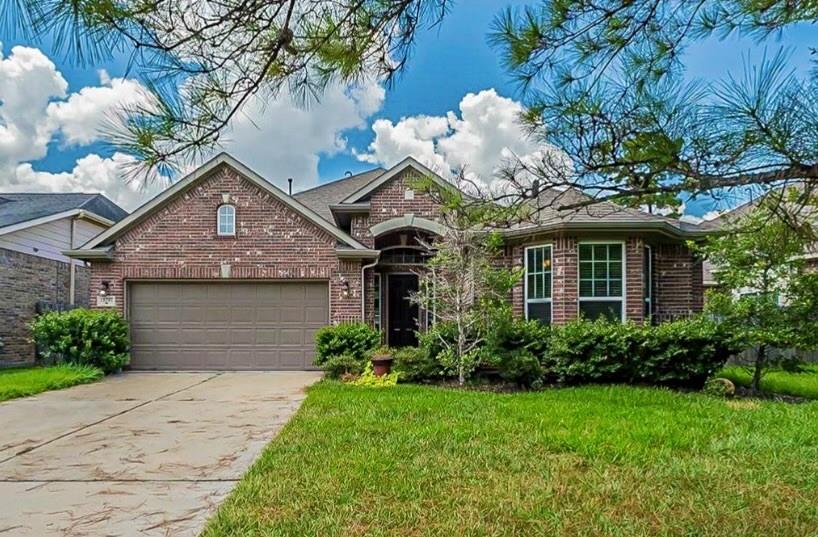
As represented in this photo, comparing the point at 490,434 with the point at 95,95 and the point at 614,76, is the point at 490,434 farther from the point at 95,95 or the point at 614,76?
the point at 95,95

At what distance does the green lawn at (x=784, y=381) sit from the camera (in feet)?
32.3

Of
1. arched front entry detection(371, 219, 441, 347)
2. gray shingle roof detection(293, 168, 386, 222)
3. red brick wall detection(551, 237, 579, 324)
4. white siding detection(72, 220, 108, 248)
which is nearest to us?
red brick wall detection(551, 237, 579, 324)

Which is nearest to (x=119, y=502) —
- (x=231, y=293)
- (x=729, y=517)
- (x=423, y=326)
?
(x=729, y=517)

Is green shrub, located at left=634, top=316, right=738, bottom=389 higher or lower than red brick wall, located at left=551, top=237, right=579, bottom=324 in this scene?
lower

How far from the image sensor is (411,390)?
935cm

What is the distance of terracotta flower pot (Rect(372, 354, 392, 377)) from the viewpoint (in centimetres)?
1064

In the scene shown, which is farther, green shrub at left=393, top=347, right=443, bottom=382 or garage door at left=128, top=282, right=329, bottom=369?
garage door at left=128, top=282, right=329, bottom=369

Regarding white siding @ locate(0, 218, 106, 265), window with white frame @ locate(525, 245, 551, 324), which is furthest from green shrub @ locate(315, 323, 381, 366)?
white siding @ locate(0, 218, 106, 265)

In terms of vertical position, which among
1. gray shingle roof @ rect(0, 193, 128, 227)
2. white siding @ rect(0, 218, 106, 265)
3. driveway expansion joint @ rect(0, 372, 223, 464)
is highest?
gray shingle roof @ rect(0, 193, 128, 227)

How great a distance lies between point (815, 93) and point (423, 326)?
11898 millimetres

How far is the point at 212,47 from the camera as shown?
2.68 metres

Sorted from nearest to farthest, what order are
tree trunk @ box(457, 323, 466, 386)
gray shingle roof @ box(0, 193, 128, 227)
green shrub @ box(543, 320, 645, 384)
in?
green shrub @ box(543, 320, 645, 384) → tree trunk @ box(457, 323, 466, 386) → gray shingle roof @ box(0, 193, 128, 227)

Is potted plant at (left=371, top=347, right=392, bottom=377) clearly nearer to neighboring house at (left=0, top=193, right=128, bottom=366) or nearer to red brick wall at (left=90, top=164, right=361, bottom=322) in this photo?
red brick wall at (left=90, top=164, right=361, bottom=322)

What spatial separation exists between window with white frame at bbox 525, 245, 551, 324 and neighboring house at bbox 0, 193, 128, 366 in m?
11.5
